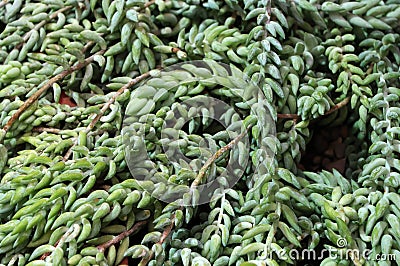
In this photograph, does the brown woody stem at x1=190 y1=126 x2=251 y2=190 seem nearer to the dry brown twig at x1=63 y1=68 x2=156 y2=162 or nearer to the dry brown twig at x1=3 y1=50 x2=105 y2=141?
the dry brown twig at x1=63 y1=68 x2=156 y2=162

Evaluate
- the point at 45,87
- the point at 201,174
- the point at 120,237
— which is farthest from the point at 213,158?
the point at 45,87

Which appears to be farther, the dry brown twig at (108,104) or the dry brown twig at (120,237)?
the dry brown twig at (108,104)

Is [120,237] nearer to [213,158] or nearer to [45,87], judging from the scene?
[213,158]

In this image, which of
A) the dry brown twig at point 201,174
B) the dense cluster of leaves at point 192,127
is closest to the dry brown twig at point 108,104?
the dense cluster of leaves at point 192,127

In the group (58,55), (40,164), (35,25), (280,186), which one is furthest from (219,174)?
(35,25)

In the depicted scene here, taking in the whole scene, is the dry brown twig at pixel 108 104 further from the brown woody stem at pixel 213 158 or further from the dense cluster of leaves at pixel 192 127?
the brown woody stem at pixel 213 158

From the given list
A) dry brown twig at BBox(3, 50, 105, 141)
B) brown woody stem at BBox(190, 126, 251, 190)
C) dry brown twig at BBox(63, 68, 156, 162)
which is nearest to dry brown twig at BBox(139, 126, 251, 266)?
brown woody stem at BBox(190, 126, 251, 190)

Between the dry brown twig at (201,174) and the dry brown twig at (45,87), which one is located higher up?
the dry brown twig at (45,87)

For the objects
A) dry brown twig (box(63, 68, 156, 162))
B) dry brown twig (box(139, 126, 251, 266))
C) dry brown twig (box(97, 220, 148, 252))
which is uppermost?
dry brown twig (box(63, 68, 156, 162))
